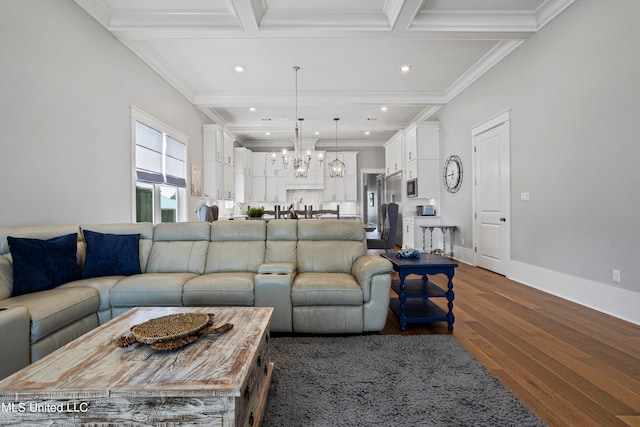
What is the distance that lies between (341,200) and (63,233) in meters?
6.93

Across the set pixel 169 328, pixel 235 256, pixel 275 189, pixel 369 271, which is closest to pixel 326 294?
pixel 369 271

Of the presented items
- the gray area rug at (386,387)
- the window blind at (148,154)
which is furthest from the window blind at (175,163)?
the gray area rug at (386,387)

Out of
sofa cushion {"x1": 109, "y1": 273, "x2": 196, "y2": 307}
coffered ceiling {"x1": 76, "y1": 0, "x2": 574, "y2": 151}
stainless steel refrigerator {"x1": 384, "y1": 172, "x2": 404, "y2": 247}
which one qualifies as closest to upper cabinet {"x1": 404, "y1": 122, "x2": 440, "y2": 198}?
coffered ceiling {"x1": 76, "y1": 0, "x2": 574, "y2": 151}

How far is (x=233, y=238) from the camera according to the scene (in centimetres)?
301

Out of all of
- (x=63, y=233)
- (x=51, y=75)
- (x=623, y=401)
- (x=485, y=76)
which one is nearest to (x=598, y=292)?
(x=623, y=401)

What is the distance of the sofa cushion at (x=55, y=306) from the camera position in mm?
1687

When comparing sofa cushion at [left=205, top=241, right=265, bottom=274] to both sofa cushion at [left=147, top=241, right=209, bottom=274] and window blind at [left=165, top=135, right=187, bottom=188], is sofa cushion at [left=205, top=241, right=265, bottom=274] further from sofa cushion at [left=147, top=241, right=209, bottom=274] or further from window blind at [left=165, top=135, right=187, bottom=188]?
window blind at [left=165, top=135, right=187, bottom=188]

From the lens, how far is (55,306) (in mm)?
1816

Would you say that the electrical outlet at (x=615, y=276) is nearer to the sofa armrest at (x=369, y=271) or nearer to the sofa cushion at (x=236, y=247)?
the sofa armrest at (x=369, y=271)

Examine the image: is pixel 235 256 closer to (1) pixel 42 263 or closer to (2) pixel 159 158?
(1) pixel 42 263

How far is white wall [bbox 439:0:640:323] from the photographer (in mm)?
2562

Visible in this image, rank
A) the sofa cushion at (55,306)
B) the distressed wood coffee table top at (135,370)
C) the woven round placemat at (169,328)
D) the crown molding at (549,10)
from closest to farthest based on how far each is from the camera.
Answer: the distressed wood coffee table top at (135,370)
the woven round placemat at (169,328)
the sofa cushion at (55,306)
the crown molding at (549,10)

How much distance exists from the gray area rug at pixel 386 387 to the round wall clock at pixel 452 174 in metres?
3.95

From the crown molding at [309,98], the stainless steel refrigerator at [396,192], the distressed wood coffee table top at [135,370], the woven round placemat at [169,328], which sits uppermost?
the crown molding at [309,98]
